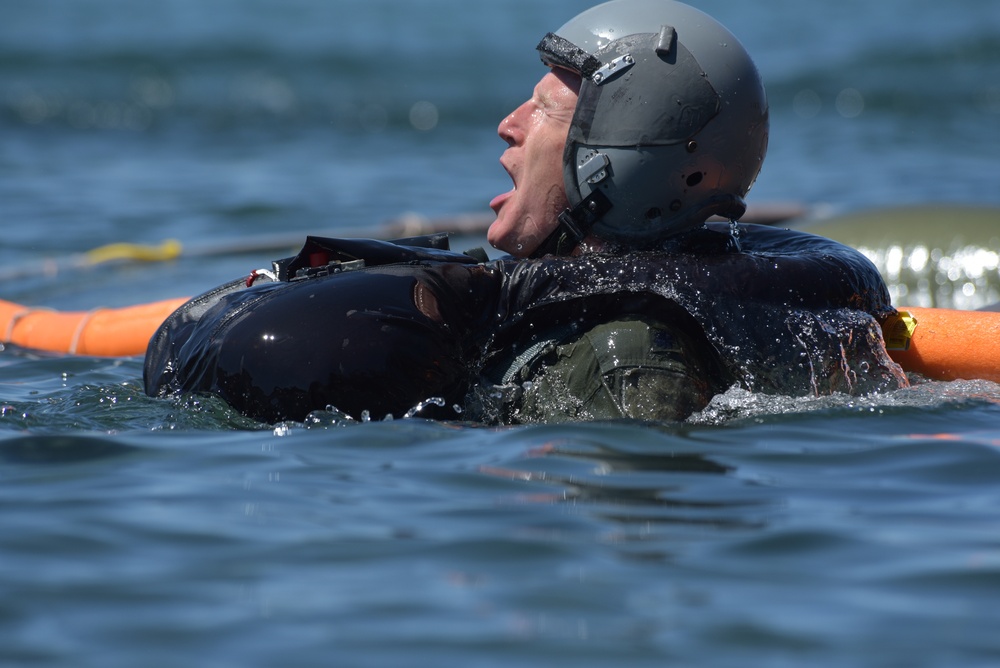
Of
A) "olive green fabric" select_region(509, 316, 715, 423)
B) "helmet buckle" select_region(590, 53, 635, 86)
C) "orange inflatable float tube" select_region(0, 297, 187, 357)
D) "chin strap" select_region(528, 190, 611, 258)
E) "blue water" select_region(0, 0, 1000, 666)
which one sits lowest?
"blue water" select_region(0, 0, 1000, 666)

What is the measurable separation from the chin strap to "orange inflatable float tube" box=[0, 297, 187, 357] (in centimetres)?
203

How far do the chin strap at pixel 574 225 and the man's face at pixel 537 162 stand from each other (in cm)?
3

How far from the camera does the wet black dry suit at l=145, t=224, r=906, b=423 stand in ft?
12.6

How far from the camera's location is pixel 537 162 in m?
4.37

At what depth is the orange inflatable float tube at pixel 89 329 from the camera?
5750mm

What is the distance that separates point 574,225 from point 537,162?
0.25 meters

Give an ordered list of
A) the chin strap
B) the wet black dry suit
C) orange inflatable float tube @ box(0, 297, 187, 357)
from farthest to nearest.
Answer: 1. orange inflatable float tube @ box(0, 297, 187, 357)
2. the chin strap
3. the wet black dry suit

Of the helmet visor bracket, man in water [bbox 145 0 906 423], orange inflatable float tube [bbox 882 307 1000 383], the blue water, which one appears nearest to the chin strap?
Answer: man in water [bbox 145 0 906 423]

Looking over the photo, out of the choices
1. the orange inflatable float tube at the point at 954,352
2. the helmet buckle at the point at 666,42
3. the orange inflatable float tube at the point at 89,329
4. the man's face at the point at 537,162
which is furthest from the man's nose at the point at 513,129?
the orange inflatable float tube at the point at 89,329

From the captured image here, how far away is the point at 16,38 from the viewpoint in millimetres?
24641

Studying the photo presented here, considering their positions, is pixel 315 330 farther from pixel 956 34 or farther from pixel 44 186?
pixel 956 34

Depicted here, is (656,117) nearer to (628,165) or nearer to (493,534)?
(628,165)

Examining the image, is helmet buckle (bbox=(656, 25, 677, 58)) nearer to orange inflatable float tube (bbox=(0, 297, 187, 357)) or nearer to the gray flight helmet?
the gray flight helmet

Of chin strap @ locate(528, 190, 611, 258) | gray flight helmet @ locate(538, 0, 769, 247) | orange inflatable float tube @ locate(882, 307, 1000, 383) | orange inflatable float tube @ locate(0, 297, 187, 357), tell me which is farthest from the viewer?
orange inflatable float tube @ locate(0, 297, 187, 357)
